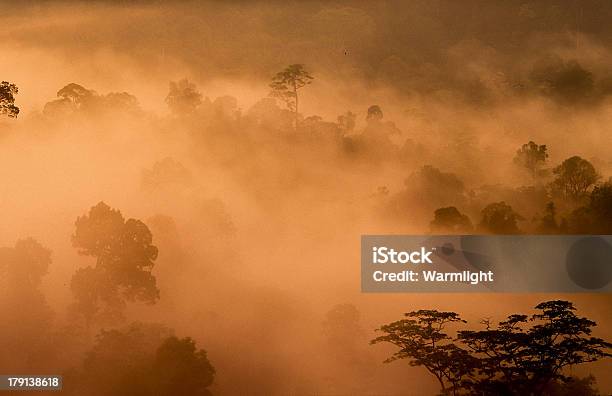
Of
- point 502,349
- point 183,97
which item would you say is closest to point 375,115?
point 183,97

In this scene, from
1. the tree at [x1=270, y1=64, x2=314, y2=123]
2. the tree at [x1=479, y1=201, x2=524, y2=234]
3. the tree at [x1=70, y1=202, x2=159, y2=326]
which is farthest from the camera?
the tree at [x1=270, y1=64, x2=314, y2=123]

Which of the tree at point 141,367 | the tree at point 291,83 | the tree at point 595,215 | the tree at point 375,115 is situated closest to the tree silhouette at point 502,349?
the tree at point 595,215

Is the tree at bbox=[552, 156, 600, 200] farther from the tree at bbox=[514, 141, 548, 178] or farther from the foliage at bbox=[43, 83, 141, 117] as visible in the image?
the foliage at bbox=[43, 83, 141, 117]

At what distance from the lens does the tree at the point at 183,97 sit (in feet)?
42.5

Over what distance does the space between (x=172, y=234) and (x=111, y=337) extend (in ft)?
6.33

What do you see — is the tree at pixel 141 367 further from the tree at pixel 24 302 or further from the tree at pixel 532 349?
the tree at pixel 532 349

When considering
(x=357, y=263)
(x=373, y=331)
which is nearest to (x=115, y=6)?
(x=357, y=263)

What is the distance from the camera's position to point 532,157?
12750 mm

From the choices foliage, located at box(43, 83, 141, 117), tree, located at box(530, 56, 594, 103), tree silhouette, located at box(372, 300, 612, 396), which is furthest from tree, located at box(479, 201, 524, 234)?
foliage, located at box(43, 83, 141, 117)

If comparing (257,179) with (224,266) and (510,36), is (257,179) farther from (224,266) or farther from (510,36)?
(510,36)

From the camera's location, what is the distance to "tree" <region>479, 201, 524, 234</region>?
12.1m

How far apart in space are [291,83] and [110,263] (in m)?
4.40

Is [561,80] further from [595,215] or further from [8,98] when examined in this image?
[8,98]

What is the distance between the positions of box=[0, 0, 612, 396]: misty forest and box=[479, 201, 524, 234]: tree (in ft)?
0.13
